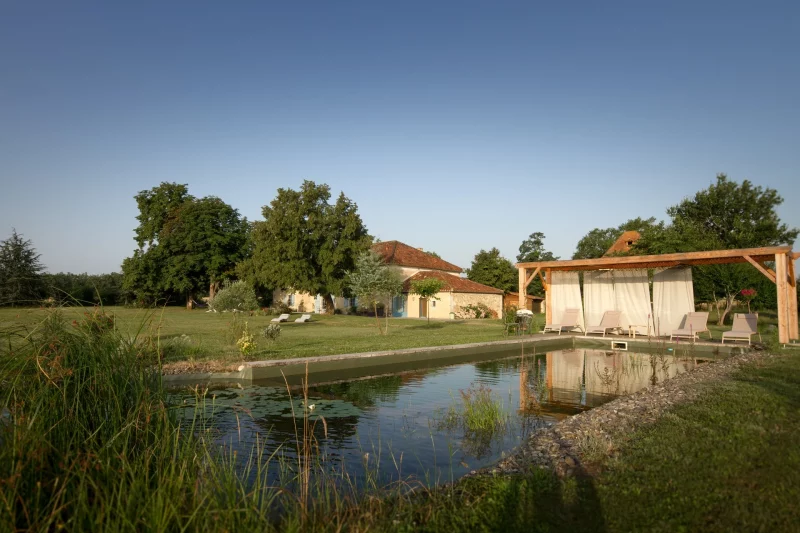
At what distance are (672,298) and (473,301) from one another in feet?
61.6

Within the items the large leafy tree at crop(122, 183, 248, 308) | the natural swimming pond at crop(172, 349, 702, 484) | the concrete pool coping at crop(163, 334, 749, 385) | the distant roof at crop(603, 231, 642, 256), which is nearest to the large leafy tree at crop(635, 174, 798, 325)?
the distant roof at crop(603, 231, 642, 256)

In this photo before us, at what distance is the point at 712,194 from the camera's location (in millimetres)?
38562

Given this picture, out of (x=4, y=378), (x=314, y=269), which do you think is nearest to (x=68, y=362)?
(x=4, y=378)

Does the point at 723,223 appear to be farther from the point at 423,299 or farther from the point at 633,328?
the point at 633,328

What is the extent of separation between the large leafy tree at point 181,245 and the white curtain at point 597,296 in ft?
88.7

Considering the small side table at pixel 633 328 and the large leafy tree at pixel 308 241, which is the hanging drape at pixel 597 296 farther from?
the large leafy tree at pixel 308 241

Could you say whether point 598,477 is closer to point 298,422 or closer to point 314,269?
point 298,422

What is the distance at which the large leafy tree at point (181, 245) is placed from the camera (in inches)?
1414

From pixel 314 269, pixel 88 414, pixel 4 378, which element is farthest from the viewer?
pixel 314 269

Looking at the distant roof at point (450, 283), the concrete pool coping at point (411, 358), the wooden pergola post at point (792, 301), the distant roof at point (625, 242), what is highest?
the distant roof at point (625, 242)

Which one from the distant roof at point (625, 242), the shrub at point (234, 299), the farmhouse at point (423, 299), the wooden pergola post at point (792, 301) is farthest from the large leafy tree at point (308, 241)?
the distant roof at point (625, 242)

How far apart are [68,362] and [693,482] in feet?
14.1

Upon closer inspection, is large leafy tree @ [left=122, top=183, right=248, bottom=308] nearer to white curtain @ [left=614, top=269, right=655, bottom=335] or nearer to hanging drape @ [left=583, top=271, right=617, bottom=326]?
hanging drape @ [left=583, top=271, right=617, bottom=326]

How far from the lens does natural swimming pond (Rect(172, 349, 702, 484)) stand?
5094mm
